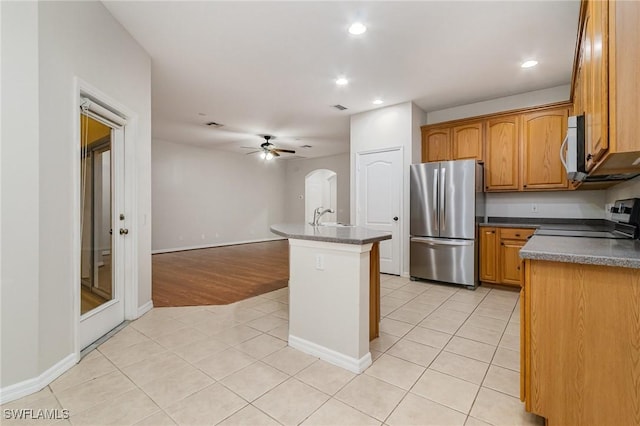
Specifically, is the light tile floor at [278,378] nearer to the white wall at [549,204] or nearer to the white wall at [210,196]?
the white wall at [549,204]

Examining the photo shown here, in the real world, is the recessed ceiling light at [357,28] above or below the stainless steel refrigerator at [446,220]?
above

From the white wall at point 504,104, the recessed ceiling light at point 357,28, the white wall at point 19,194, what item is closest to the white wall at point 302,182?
the white wall at point 504,104

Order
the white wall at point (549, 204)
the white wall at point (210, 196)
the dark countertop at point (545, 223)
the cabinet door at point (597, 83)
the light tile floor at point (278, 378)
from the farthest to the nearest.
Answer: the white wall at point (210, 196) → the white wall at point (549, 204) → the dark countertop at point (545, 223) → the light tile floor at point (278, 378) → the cabinet door at point (597, 83)

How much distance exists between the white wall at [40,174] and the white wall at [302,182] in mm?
7090

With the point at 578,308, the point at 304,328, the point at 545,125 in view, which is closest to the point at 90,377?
the point at 304,328

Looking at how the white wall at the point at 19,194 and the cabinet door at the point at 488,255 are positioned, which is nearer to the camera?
the white wall at the point at 19,194

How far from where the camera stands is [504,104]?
13.9ft

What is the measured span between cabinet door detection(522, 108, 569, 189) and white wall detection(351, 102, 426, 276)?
4.67ft

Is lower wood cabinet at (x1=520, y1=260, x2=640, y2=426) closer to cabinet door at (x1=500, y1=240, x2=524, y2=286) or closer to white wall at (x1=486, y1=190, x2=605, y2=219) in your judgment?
cabinet door at (x1=500, y1=240, x2=524, y2=286)

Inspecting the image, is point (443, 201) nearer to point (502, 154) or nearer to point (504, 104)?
point (502, 154)

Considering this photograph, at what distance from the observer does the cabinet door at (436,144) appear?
14.9 ft

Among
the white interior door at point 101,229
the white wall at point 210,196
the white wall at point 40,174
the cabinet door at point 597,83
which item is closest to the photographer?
the cabinet door at point 597,83

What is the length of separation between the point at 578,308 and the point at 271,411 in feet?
5.30

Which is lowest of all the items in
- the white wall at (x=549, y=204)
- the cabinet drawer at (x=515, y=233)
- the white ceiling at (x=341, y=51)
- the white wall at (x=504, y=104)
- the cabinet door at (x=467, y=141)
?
the cabinet drawer at (x=515, y=233)
